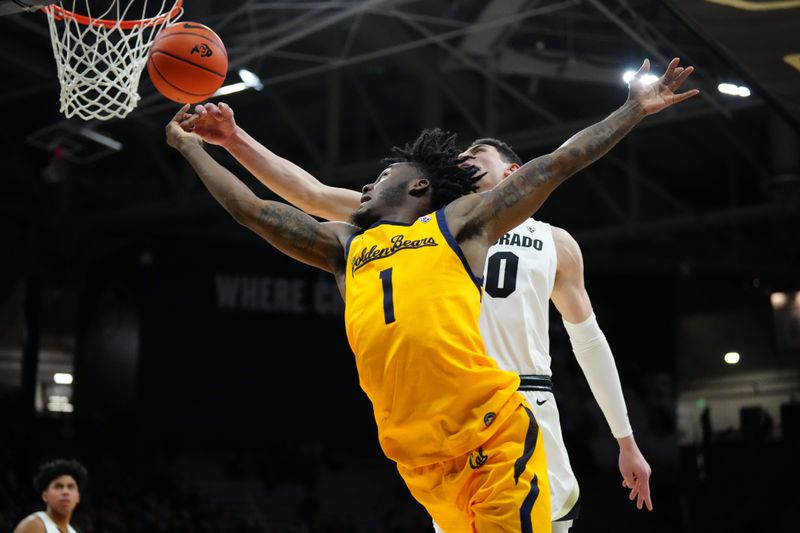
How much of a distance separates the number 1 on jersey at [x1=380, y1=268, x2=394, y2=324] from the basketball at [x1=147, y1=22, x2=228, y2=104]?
1.95 m

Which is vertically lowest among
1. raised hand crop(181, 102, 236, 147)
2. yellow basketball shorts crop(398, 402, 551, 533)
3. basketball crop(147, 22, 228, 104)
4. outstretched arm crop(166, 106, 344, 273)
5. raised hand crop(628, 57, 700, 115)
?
yellow basketball shorts crop(398, 402, 551, 533)

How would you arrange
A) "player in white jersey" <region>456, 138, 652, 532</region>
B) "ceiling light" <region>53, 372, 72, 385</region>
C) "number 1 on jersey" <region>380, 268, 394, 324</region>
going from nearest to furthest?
"number 1 on jersey" <region>380, 268, 394, 324</region>
"player in white jersey" <region>456, 138, 652, 532</region>
"ceiling light" <region>53, 372, 72, 385</region>

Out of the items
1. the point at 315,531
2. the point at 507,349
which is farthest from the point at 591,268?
the point at 507,349

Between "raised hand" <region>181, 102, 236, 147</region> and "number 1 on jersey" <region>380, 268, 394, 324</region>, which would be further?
"raised hand" <region>181, 102, 236, 147</region>

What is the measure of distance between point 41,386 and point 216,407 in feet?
22.6

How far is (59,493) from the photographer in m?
6.97

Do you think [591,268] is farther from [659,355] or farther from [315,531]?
[315,531]

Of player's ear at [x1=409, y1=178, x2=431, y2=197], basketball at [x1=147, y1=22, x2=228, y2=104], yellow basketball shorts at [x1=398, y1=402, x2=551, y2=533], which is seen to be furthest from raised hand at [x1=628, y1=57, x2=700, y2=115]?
basketball at [x1=147, y1=22, x2=228, y2=104]

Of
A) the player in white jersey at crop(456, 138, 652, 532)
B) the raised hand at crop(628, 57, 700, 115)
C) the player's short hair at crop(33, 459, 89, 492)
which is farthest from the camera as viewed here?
the player's short hair at crop(33, 459, 89, 492)

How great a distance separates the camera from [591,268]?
22203 millimetres

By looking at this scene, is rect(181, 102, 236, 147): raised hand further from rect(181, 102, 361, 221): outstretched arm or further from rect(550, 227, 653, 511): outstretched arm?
rect(550, 227, 653, 511): outstretched arm

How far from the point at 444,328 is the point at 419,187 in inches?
23.8

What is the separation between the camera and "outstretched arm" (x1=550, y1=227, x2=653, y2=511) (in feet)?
15.4

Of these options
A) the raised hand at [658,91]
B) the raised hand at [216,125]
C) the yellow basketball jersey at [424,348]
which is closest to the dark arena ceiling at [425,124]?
the raised hand at [216,125]
